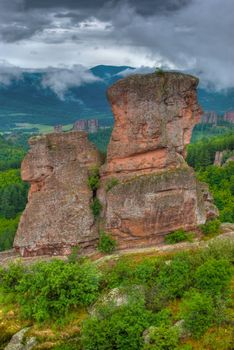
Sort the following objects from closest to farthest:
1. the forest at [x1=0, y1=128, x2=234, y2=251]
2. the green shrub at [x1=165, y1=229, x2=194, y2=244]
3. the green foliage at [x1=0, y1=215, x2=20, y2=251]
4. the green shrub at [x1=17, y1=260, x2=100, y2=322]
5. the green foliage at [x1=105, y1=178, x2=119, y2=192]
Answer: the green shrub at [x1=17, y1=260, x2=100, y2=322] → the green shrub at [x1=165, y1=229, x2=194, y2=244] → the green foliage at [x1=105, y1=178, x2=119, y2=192] → the green foliage at [x1=0, y1=215, x2=20, y2=251] → the forest at [x1=0, y1=128, x2=234, y2=251]

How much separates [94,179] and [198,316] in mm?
12916

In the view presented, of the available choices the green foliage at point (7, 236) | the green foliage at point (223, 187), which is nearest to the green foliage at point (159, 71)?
the green foliage at point (223, 187)

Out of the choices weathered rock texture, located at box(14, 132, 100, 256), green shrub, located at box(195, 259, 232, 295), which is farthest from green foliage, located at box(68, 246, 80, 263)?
green shrub, located at box(195, 259, 232, 295)

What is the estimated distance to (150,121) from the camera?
29547 millimetres

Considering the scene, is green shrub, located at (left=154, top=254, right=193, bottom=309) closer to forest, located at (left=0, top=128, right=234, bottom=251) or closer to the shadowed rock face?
the shadowed rock face

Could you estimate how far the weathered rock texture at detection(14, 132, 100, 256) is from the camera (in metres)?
29.9

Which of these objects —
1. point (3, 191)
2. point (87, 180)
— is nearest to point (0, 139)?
point (3, 191)

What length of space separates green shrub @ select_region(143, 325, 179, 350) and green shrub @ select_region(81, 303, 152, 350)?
0.71m

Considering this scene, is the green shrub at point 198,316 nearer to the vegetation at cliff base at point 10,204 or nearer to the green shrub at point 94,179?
the green shrub at point 94,179

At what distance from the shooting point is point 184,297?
23.7 meters

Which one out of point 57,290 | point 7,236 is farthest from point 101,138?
point 57,290

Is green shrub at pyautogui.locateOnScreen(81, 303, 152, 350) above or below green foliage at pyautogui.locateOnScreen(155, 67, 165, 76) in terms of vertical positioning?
below

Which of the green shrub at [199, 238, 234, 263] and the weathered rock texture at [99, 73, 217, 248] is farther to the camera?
the weathered rock texture at [99, 73, 217, 248]

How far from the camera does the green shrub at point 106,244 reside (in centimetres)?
2977
